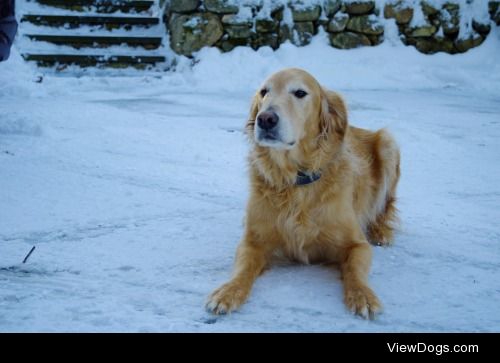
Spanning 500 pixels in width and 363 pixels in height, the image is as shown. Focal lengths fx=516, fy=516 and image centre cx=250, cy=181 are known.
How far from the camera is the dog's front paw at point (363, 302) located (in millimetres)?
2312

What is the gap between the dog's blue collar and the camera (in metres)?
2.92

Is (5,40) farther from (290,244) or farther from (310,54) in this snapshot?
(310,54)

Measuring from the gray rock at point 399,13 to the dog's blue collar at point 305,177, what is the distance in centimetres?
821

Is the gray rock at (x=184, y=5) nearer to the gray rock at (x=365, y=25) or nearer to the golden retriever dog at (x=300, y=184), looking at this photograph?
the gray rock at (x=365, y=25)

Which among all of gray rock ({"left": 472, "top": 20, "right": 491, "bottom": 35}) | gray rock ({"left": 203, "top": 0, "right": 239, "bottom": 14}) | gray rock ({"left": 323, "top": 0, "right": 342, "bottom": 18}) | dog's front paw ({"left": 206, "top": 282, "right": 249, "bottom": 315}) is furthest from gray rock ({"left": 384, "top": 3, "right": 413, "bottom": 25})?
dog's front paw ({"left": 206, "top": 282, "right": 249, "bottom": 315})

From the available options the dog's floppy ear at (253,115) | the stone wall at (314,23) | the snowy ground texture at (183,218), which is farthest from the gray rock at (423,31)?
the dog's floppy ear at (253,115)

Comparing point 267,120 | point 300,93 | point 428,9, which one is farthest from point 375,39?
point 267,120

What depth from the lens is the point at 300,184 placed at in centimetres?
292

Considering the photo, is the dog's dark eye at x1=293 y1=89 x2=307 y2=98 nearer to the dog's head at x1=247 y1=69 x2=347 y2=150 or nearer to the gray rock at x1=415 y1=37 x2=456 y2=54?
the dog's head at x1=247 y1=69 x2=347 y2=150

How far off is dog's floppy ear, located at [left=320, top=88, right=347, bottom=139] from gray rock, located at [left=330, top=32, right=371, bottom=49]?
7.34 metres

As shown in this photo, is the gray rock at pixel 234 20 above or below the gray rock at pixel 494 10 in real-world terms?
below

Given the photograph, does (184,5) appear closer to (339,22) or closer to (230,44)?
(230,44)

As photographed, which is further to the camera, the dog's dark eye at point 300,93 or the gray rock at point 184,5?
the gray rock at point 184,5

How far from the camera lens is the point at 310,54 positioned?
32.5 ft
